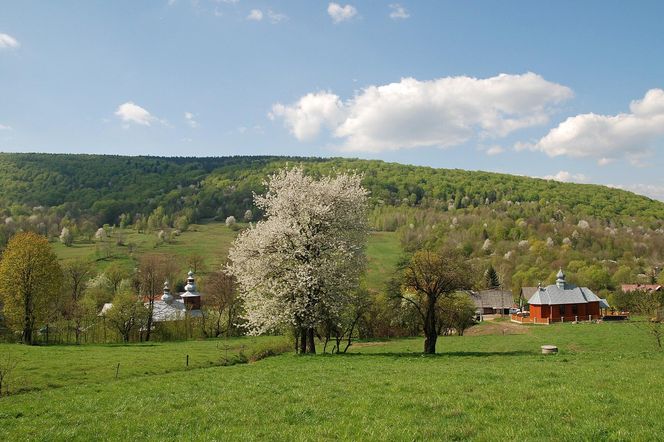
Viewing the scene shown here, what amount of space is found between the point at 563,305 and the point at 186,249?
106 m

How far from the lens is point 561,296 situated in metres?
77.0

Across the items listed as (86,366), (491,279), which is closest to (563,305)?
(491,279)

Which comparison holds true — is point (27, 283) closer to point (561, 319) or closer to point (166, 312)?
point (166, 312)

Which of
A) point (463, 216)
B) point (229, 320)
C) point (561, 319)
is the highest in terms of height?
point (463, 216)

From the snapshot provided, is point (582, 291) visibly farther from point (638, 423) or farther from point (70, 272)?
point (70, 272)

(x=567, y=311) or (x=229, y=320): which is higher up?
(x=567, y=311)

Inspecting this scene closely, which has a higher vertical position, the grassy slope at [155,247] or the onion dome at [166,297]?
the grassy slope at [155,247]

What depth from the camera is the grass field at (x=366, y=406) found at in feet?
33.3

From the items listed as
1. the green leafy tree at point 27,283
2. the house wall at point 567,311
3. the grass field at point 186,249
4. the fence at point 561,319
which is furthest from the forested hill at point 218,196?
the green leafy tree at point 27,283

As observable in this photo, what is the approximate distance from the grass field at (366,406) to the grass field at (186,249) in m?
84.0

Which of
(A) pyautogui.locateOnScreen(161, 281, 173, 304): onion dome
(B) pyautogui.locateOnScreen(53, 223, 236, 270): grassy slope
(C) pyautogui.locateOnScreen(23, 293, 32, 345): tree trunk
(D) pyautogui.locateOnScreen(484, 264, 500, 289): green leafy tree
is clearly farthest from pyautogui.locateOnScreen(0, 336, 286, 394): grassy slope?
(D) pyautogui.locateOnScreen(484, 264, 500, 289): green leafy tree

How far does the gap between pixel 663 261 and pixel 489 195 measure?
67.7 m

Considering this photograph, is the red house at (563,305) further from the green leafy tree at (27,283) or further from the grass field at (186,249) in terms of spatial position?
→ the green leafy tree at (27,283)

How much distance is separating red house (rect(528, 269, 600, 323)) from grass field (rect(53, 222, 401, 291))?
3494cm
